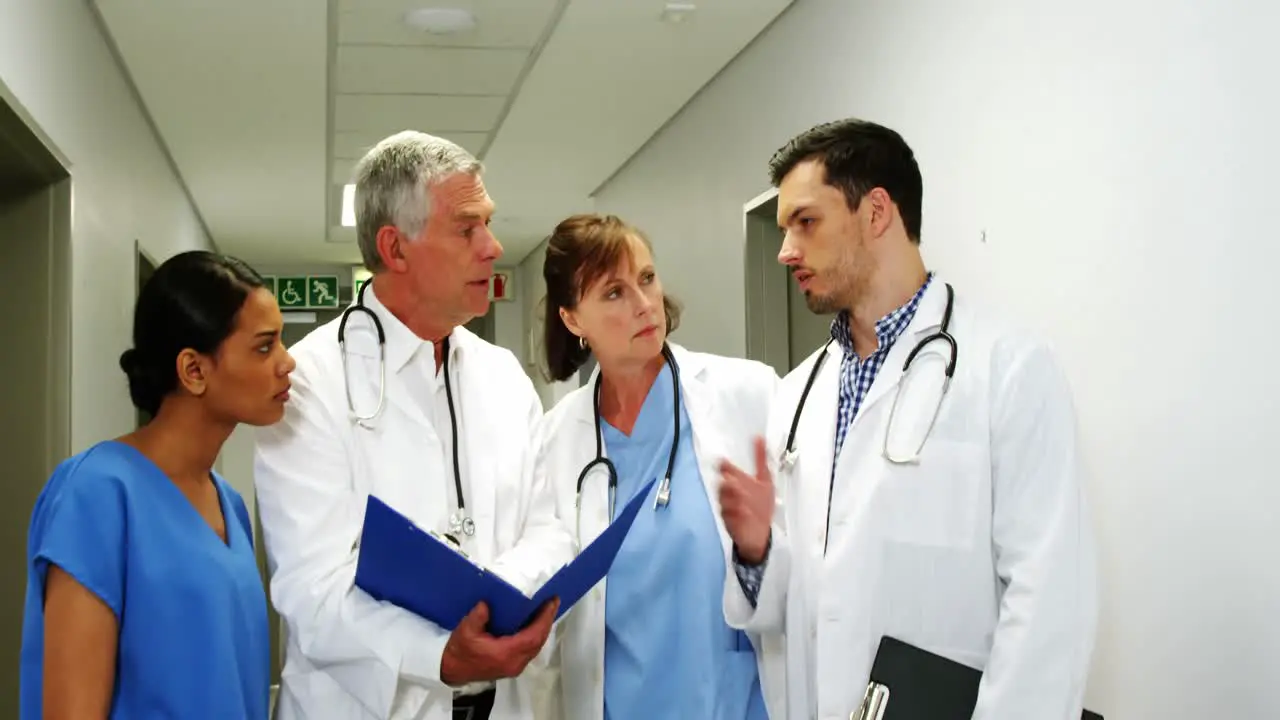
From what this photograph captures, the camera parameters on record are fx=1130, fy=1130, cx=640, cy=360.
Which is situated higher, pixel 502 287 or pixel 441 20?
pixel 441 20

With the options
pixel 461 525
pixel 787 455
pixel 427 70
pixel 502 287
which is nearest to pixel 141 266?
pixel 427 70

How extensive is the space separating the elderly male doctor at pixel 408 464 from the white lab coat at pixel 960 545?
427mm

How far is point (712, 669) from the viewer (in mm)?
1955

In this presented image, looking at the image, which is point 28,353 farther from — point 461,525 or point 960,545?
point 960,545

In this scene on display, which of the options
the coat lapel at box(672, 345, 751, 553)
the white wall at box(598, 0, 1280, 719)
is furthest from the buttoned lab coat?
the white wall at box(598, 0, 1280, 719)

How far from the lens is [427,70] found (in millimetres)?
4230

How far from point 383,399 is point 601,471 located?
0.48 metres

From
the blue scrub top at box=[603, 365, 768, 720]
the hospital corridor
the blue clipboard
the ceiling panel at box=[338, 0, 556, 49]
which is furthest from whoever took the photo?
the ceiling panel at box=[338, 0, 556, 49]

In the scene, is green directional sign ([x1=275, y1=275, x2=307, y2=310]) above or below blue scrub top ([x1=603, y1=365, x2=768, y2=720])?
above

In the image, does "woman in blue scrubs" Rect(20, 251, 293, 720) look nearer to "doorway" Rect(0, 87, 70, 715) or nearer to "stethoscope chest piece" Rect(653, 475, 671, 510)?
"stethoscope chest piece" Rect(653, 475, 671, 510)

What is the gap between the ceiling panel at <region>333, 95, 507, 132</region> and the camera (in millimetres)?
4633

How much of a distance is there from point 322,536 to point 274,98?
336 centimetres

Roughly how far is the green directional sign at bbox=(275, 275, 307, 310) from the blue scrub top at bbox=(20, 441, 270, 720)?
8168 mm

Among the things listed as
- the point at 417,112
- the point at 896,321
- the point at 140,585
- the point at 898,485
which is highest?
the point at 417,112
